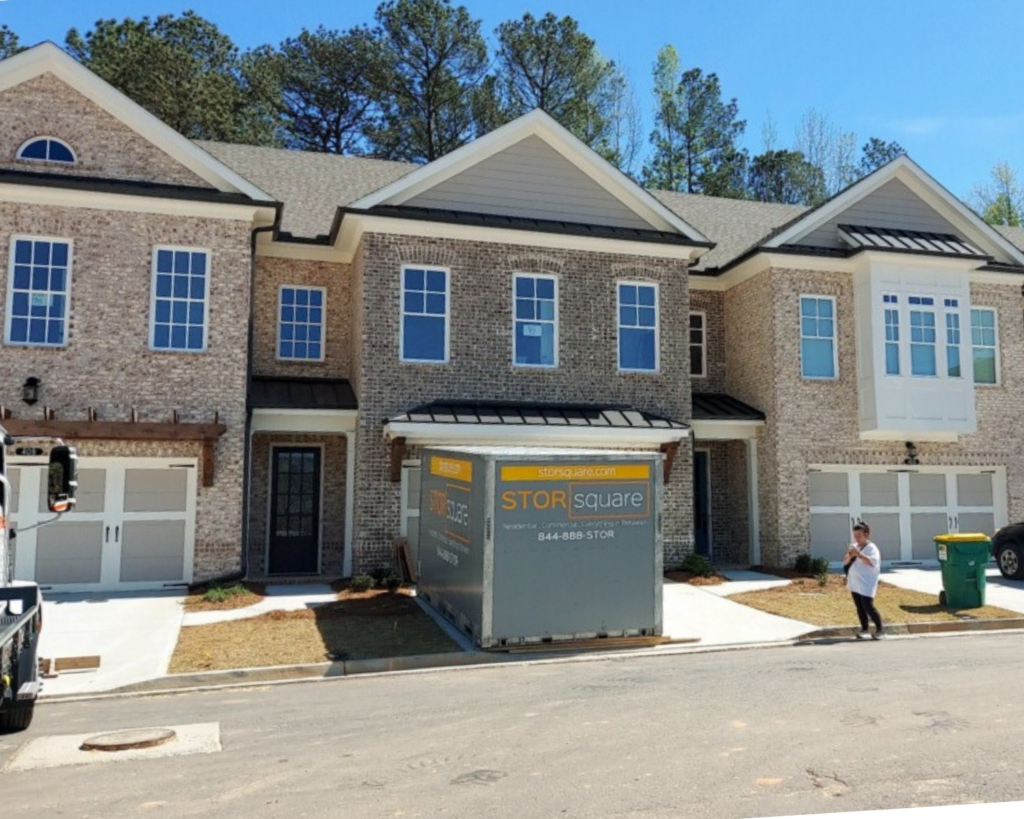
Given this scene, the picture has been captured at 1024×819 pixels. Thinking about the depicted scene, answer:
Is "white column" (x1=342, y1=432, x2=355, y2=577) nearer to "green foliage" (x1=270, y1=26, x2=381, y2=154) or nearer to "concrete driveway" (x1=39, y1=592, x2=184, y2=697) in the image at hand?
"concrete driveway" (x1=39, y1=592, x2=184, y2=697)

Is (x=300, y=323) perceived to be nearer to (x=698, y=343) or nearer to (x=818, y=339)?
(x=698, y=343)

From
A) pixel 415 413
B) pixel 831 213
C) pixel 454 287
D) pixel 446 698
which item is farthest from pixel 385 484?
pixel 831 213

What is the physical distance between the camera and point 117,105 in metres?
14.4

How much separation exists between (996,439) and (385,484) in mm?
13578

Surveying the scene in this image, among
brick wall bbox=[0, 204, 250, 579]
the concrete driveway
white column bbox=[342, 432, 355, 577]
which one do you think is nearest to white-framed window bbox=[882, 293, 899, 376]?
white column bbox=[342, 432, 355, 577]

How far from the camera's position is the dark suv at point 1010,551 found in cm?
1548

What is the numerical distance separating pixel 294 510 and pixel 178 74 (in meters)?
22.2

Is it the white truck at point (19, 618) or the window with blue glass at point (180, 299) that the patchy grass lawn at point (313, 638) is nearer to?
the white truck at point (19, 618)

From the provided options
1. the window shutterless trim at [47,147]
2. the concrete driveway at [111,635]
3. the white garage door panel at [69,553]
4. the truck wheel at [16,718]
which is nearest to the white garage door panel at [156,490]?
the white garage door panel at [69,553]

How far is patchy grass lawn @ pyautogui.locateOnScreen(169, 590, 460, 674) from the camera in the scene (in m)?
9.27

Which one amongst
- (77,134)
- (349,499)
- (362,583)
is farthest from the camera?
(349,499)

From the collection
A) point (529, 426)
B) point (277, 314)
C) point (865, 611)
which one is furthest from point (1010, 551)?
point (277, 314)

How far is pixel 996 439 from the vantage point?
60.3 feet

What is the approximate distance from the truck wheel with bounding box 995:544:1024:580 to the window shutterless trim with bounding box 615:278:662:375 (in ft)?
24.3
